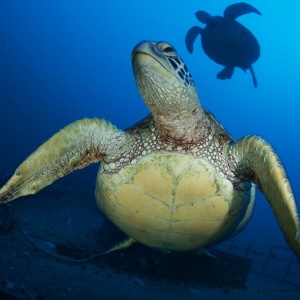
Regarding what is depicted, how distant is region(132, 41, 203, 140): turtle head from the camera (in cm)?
217

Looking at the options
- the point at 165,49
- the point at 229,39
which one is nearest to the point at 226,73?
the point at 229,39

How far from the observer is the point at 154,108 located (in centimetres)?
257

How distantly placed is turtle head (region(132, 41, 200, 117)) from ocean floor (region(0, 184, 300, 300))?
2082 mm

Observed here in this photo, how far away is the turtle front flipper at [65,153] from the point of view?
103 inches

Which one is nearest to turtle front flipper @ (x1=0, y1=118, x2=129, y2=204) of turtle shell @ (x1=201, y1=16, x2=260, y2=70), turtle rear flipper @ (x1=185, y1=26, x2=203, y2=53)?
turtle shell @ (x1=201, y1=16, x2=260, y2=70)

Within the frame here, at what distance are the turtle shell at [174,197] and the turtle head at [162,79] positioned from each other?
52 centimetres

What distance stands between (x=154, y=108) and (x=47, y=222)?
16.0 ft

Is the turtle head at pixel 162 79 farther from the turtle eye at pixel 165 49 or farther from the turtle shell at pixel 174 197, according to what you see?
the turtle shell at pixel 174 197

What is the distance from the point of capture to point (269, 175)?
87.2 inches

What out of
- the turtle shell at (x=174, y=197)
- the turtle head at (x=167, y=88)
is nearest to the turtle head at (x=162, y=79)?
the turtle head at (x=167, y=88)

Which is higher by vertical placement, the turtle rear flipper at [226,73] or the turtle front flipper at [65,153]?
the turtle rear flipper at [226,73]

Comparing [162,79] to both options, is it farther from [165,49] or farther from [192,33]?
[192,33]

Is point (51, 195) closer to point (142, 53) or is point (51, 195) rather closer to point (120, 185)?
point (120, 185)

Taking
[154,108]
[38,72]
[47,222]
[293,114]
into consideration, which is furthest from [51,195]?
[293,114]
